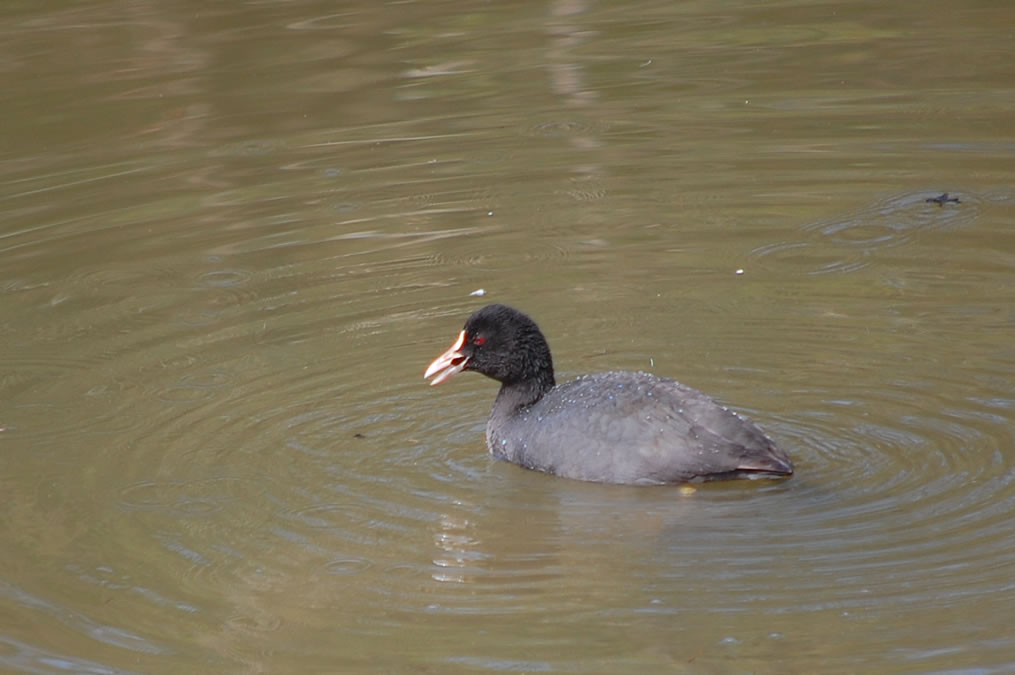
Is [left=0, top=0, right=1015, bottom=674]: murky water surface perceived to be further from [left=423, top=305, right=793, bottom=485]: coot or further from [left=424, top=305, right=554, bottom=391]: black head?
[left=424, top=305, right=554, bottom=391]: black head

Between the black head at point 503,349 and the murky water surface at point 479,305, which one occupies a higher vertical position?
the black head at point 503,349

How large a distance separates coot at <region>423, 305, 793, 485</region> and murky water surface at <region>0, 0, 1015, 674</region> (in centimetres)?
16

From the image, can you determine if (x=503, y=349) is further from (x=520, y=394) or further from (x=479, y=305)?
(x=479, y=305)

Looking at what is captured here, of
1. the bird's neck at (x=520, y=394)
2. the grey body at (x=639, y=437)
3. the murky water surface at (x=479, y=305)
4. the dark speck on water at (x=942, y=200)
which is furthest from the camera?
the dark speck on water at (x=942, y=200)

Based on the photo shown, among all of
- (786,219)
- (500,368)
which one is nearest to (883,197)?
(786,219)

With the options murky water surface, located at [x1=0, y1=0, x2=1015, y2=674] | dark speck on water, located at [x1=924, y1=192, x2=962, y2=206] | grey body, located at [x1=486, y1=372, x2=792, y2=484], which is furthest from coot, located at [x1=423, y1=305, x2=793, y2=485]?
dark speck on water, located at [x1=924, y1=192, x2=962, y2=206]

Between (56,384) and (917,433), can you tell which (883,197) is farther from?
(56,384)

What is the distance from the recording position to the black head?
28.0 ft

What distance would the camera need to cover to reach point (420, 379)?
30.3 feet

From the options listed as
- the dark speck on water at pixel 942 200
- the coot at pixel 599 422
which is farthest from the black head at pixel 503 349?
the dark speck on water at pixel 942 200

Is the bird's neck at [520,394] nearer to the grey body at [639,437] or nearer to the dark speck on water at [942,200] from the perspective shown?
the grey body at [639,437]

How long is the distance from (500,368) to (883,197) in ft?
14.1

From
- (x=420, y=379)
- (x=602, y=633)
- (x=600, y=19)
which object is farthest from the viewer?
(x=600, y=19)

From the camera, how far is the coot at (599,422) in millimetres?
7523
